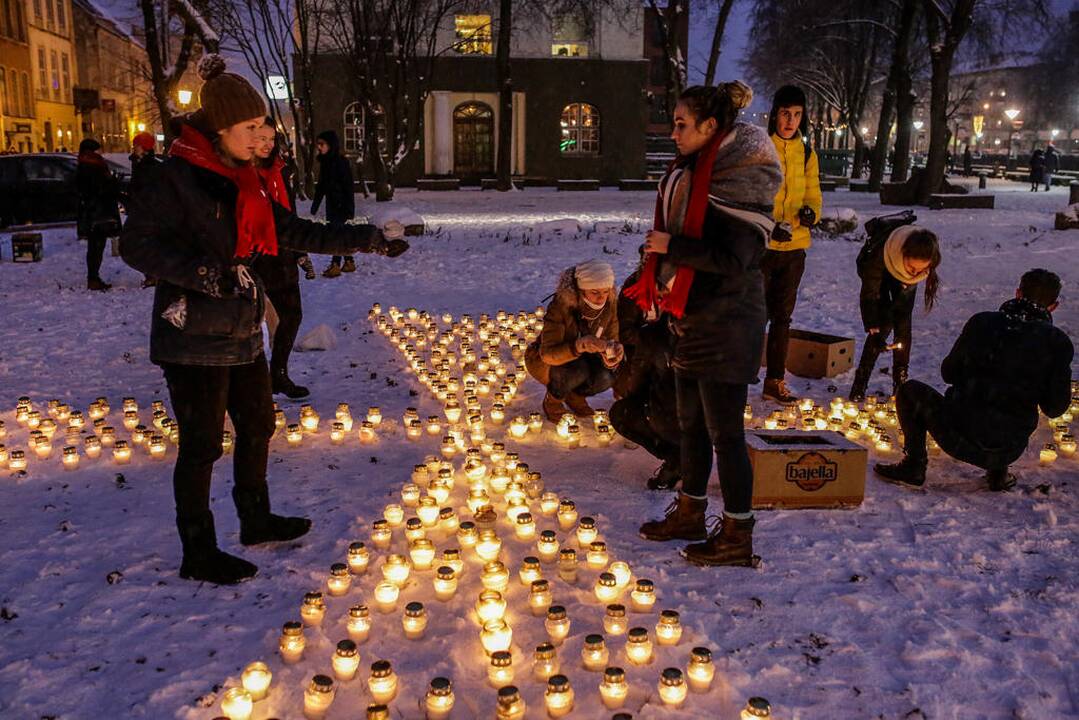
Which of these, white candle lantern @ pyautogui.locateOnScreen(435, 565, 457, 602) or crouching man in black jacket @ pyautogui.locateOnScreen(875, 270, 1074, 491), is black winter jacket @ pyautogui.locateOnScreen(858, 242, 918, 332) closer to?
crouching man in black jacket @ pyautogui.locateOnScreen(875, 270, 1074, 491)

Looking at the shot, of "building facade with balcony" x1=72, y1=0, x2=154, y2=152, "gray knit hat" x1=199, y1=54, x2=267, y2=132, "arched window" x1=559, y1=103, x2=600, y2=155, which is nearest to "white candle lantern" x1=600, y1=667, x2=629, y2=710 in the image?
"gray knit hat" x1=199, y1=54, x2=267, y2=132

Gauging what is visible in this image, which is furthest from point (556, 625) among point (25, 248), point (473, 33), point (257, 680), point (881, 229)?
point (473, 33)

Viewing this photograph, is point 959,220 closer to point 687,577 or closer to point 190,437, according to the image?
point 687,577

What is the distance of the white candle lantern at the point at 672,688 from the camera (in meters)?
2.98

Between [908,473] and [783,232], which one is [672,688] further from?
[783,232]

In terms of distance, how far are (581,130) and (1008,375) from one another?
3290 centimetres

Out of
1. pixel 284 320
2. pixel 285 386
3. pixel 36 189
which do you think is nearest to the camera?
pixel 284 320

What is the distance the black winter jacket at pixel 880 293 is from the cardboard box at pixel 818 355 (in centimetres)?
95

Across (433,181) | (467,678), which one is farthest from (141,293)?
(433,181)

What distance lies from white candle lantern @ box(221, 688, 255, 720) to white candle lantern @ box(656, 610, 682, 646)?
150 cm

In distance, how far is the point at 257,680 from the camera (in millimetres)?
2979

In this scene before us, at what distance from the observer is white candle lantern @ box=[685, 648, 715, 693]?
3076 millimetres

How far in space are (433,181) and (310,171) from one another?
5443mm

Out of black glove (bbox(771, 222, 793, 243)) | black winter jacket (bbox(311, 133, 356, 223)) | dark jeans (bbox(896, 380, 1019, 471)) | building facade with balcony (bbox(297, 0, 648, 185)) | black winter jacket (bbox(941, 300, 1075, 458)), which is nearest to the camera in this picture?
black winter jacket (bbox(941, 300, 1075, 458))
